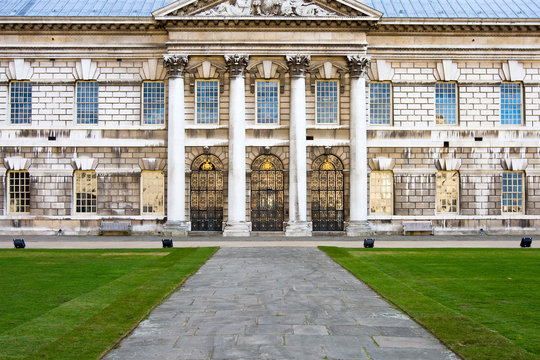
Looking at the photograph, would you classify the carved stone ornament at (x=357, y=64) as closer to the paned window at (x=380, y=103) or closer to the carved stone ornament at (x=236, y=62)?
the paned window at (x=380, y=103)

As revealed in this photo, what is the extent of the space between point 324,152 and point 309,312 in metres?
23.4

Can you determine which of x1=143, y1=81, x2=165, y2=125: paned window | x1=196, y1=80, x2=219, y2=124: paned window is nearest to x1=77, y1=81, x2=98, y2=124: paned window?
x1=143, y1=81, x2=165, y2=125: paned window

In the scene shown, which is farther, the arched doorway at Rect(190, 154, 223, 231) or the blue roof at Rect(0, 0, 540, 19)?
the blue roof at Rect(0, 0, 540, 19)

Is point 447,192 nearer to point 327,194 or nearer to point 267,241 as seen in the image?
point 327,194

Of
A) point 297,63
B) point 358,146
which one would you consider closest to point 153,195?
point 297,63

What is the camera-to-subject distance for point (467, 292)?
12688mm

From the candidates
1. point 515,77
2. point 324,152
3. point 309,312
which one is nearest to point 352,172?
point 324,152

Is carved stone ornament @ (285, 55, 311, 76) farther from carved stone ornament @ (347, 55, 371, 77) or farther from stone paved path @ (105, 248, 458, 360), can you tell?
stone paved path @ (105, 248, 458, 360)

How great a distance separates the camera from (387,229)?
111 ft

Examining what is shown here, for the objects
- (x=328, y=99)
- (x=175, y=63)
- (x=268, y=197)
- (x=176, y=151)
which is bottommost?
(x=268, y=197)

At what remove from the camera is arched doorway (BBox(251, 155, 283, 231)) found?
3384 centimetres

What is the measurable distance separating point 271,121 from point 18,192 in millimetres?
14932

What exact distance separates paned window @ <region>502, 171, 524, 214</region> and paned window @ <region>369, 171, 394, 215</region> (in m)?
6.51

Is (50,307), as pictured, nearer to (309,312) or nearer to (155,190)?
(309,312)
